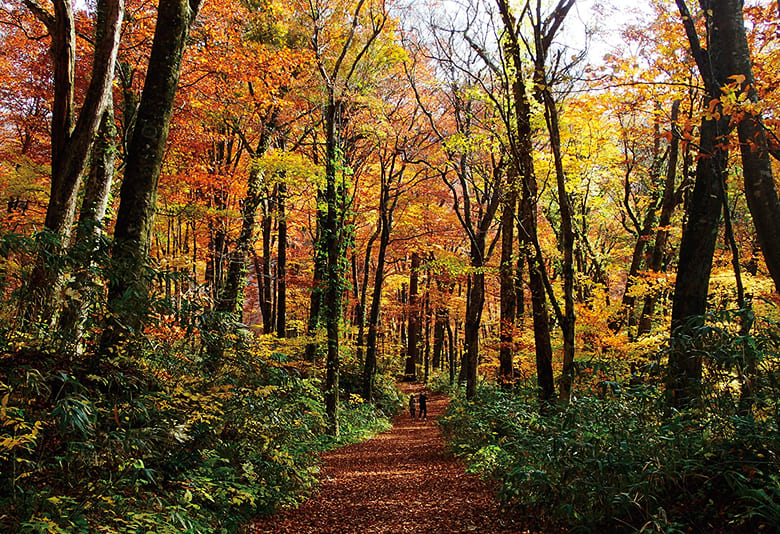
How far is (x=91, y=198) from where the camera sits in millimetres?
7922

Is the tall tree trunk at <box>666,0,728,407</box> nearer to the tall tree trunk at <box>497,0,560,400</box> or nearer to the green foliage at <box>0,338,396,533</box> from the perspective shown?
the tall tree trunk at <box>497,0,560,400</box>

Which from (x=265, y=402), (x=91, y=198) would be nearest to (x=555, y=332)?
(x=265, y=402)

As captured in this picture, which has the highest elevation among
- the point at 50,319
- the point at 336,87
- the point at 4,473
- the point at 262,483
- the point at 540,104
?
the point at 336,87

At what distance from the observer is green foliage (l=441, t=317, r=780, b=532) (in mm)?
3301

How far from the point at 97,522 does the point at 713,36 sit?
26.6 ft

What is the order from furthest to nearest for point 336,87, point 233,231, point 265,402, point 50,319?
point 233,231, point 336,87, point 265,402, point 50,319

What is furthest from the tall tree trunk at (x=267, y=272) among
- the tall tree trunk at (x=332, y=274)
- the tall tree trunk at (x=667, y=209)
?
the tall tree trunk at (x=667, y=209)

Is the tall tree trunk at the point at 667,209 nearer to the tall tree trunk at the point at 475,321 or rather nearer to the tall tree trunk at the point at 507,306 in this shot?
the tall tree trunk at the point at 507,306

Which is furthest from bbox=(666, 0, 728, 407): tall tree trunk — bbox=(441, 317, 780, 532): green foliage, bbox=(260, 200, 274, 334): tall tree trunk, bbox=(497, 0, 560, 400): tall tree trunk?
bbox=(260, 200, 274, 334): tall tree trunk

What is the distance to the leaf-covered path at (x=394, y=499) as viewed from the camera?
5328 millimetres

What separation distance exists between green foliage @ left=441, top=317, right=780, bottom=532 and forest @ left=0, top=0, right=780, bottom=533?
1.1 inches

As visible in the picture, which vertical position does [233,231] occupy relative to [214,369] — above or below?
above

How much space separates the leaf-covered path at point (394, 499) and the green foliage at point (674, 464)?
873 millimetres

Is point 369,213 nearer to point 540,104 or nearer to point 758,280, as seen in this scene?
point 540,104
